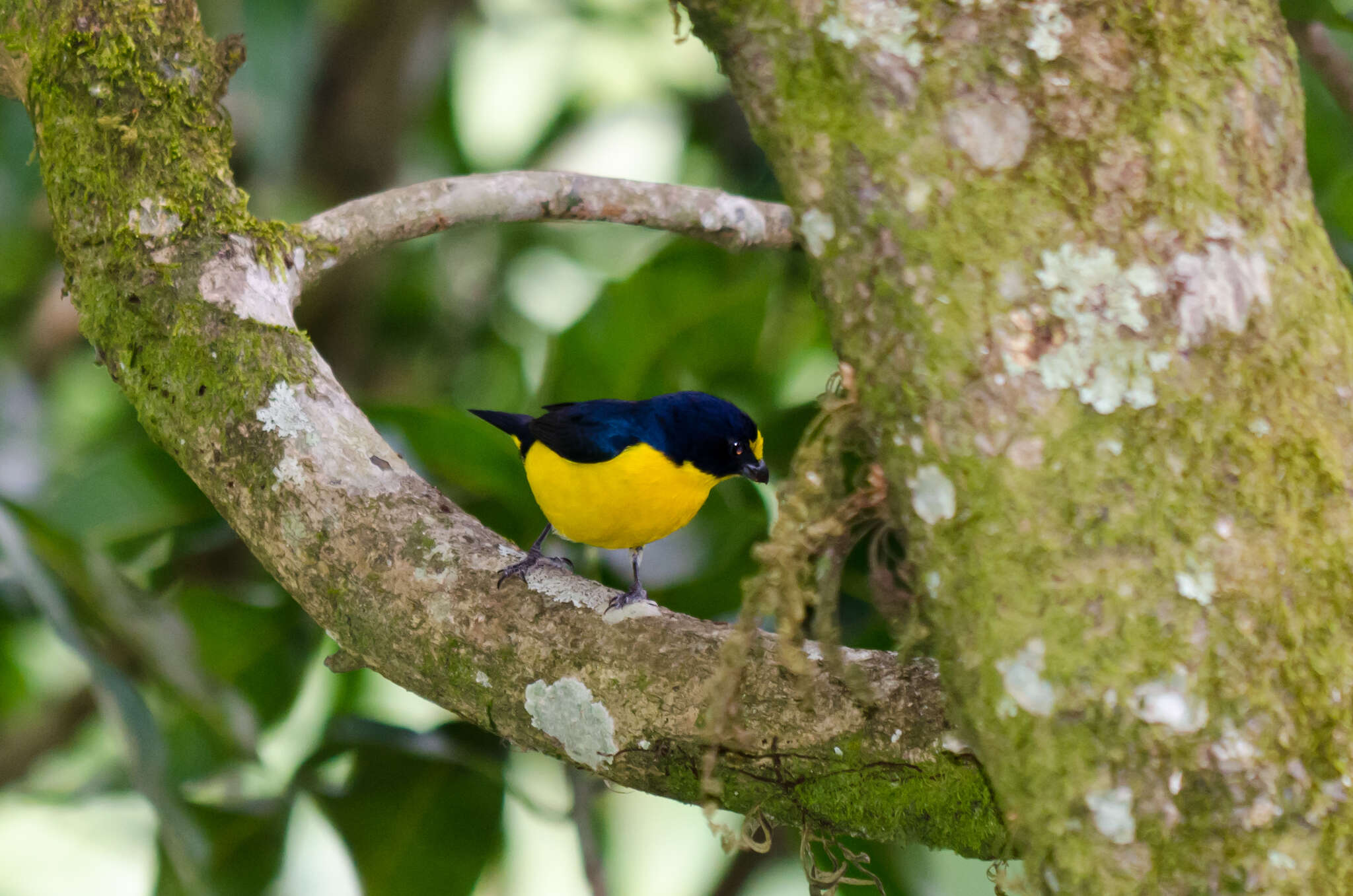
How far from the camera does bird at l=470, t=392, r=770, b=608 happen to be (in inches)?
86.0

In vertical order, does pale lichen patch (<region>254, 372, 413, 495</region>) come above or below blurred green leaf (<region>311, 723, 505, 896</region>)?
above

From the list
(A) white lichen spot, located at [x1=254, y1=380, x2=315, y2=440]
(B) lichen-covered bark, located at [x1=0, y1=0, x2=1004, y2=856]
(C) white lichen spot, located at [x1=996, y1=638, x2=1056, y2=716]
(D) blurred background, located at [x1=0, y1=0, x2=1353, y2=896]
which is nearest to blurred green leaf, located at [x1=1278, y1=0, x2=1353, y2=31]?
(D) blurred background, located at [x1=0, y1=0, x2=1353, y2=896]

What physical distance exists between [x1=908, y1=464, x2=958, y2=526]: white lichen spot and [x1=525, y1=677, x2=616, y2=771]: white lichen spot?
54 cm

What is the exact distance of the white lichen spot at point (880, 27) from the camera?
1061 millimetres

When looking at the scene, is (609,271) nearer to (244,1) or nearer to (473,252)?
(473,252)

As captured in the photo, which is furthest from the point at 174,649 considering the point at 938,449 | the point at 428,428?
the point at 938,449

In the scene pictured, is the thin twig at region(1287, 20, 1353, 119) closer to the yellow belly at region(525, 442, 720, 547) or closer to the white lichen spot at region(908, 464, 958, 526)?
the yellow belly at region(525, 442, 720, 547)

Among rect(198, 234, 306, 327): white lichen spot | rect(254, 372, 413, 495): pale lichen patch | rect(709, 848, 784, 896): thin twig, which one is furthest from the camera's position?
rect(709, 848, 784, 896): thin twig

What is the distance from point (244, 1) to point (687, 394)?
6.60 feet

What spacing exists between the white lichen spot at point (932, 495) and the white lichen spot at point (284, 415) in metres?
0.96

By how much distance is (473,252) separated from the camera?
4.89m

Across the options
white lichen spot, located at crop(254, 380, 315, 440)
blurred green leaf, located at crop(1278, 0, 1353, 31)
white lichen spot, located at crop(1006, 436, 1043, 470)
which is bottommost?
white lichen spot, located at crop(254, 380, 315, 440)

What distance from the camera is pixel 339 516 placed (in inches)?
61.5

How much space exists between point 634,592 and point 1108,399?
1.17m
